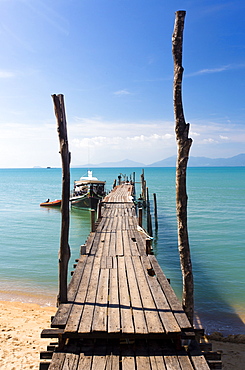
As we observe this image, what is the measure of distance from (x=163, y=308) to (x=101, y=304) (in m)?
1.25

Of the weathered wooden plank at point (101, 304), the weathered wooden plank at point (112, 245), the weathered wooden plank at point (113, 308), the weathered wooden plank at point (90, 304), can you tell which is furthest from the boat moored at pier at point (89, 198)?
the weathered wooden plank at point (113, 308)

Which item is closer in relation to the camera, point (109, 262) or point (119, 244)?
point (109, 262)

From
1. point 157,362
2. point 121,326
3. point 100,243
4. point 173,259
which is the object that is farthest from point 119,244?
point 173,259

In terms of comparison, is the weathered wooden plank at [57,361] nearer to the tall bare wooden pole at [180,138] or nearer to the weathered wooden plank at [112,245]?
the tall bare wooden pole at [180,138]

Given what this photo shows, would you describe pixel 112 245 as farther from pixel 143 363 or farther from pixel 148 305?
pixel 143 363

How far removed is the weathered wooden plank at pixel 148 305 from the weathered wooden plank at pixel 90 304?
103 cm

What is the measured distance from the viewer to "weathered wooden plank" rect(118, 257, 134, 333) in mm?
5418

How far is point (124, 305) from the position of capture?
6.32 metres

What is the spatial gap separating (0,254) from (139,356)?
16653 millimetres

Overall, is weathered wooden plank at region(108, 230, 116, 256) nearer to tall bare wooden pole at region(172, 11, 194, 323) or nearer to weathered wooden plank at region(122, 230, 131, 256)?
weathered wooden plank at region(122, 230, 131, 256)

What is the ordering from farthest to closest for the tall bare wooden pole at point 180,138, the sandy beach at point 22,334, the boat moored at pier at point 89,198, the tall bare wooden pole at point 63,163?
the boat moored at pier at point 89,198
the sandy beach at point 22,334
the tall bare wooden pole at point 180,138
the tall bare wooden pole at point 63,163

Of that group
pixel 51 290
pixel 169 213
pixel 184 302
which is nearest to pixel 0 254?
pixel 51 290

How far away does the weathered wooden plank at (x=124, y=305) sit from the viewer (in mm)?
5418

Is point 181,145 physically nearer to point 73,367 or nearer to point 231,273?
point 73,367
